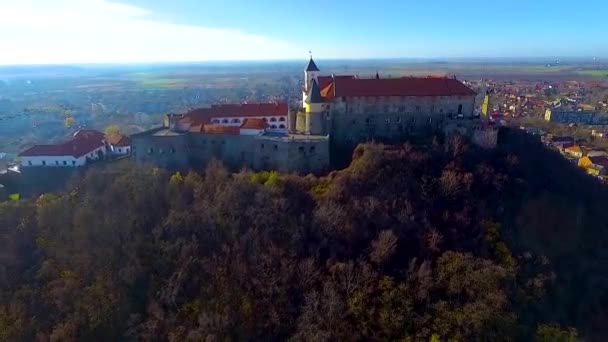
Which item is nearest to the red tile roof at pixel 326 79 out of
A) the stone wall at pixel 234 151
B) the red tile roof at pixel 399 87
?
the red tile roof at pixel 399 87

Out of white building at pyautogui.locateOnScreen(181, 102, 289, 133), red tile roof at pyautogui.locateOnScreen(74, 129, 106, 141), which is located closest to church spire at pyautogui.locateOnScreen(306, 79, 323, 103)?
white building at pyautogui.locateOnScreen(181, 102, 289, 133)

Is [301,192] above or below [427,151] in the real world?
below

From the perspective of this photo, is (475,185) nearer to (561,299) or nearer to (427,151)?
(427,151)

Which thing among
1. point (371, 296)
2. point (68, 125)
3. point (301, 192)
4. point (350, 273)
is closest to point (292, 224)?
point (301, 192)

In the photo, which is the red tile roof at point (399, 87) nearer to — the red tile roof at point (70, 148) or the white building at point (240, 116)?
the white building at point (240, 116)

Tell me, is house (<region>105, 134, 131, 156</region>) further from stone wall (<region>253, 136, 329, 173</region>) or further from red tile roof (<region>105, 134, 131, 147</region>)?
stone wall (<region>253, 136, 329, 173</region>)
